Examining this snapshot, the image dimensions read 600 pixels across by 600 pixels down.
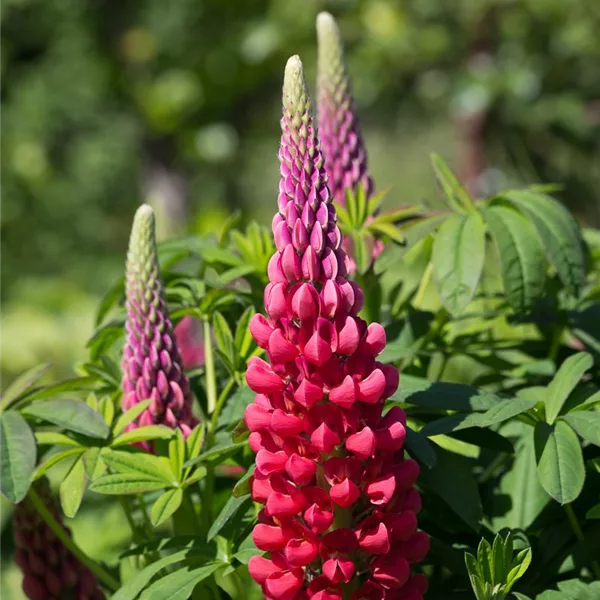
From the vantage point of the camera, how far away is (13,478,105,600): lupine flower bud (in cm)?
138

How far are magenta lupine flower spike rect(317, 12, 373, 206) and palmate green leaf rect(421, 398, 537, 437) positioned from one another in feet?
1.90

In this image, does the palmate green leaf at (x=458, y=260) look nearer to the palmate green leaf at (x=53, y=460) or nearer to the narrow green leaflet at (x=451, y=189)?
the narrow green leaflet at (x=451, y=189)

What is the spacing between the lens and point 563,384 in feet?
3.83

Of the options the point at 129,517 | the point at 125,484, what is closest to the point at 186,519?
the point at 129,517

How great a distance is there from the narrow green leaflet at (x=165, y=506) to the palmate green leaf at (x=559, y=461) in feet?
1.38

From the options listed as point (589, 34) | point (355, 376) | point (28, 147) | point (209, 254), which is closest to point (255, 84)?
point (28, 147)

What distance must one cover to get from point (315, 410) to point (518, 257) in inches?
19.4

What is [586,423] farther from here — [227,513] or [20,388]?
[20,388]

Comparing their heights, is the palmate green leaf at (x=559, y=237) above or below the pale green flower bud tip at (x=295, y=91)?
below

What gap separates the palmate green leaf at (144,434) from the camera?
3.99ft

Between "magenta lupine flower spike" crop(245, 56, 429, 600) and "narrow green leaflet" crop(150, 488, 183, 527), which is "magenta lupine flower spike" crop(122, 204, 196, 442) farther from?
"magenta lupine flower spike" crop(245, 56, 429, 600)

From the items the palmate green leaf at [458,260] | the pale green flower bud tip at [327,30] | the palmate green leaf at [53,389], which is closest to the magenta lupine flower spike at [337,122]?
the pale green flower bud tip at [327,30]

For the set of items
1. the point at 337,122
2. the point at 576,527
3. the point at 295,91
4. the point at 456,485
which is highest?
the point at 337,122

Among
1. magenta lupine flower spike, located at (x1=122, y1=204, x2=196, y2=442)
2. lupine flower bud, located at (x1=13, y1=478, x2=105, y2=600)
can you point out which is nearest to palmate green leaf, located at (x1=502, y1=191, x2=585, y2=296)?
magenta lupine flower spike, located at (x1=122, y1=204, x2=196, y2=442)
